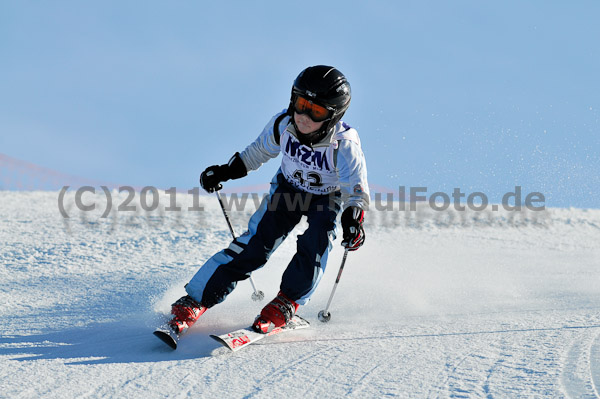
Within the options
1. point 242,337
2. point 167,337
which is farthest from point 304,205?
point 167,337

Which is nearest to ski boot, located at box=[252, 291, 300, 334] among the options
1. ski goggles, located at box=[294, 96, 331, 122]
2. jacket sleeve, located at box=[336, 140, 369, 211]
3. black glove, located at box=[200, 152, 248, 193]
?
jacket sleeve, located at box=[336, 140, 369, 211]

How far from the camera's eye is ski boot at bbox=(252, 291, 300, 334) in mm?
3553

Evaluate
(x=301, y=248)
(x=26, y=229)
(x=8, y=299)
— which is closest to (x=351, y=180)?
(x=301, y=248)

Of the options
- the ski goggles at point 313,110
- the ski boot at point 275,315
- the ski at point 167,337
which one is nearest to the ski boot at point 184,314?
the ski at point 167,337

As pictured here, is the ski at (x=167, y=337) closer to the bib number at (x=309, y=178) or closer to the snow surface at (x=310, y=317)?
the snow surface at (x=310, y=317)

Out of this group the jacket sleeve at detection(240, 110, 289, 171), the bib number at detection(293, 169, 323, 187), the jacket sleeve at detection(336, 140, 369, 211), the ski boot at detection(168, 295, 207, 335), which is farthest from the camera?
the jacket sleeve at detection(240, 110, 289, 171)

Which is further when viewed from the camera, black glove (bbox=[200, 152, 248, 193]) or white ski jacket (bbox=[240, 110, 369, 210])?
black glove (bbox=[200, 152, 248, 193])

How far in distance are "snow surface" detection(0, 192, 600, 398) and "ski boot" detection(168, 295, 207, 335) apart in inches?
4.0

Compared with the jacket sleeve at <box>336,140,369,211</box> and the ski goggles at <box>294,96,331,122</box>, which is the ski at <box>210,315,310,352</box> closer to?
the jacket sleeve at <box>336,140,369,211</box>

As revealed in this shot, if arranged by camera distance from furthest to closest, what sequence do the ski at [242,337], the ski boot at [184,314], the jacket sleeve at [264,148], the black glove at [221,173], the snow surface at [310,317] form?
the black glove at [221,173], the jacket sleeve at [264,148], the ski boot at [184,314], the ski at [242,337], the snow surface at [310,317]

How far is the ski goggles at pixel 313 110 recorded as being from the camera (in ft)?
11.8

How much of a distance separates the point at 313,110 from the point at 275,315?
135 cm

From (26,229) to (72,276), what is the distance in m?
2.27

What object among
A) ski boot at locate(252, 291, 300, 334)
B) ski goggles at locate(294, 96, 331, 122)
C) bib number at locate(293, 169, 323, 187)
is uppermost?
ski goggles at locate(294, 96, 331, 122)
